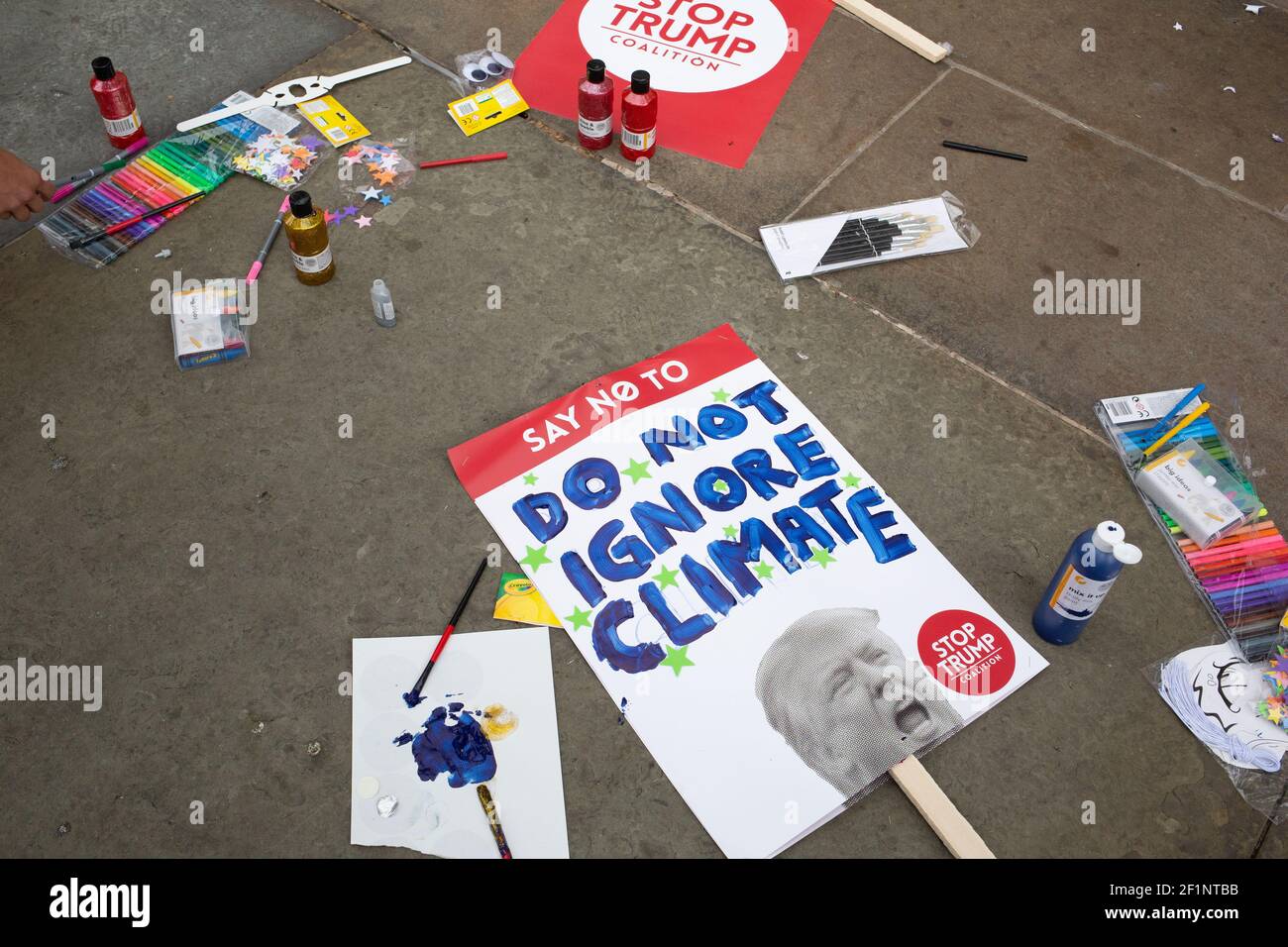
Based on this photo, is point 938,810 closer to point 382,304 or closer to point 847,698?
point 847,698

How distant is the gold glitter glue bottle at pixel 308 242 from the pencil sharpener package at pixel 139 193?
390mm

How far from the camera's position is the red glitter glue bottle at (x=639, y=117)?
251 cm

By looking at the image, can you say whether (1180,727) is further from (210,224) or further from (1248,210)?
(210,224)

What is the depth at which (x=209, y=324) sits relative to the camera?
7.42ft

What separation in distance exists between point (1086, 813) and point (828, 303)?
4.14ft

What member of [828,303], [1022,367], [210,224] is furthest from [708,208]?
[210,224]

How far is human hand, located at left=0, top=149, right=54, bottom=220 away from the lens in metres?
2.10

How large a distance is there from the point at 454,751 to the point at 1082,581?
45.0 inches

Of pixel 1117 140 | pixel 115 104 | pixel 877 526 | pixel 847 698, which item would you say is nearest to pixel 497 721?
pixel 847 698

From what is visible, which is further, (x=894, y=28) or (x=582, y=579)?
(x=894, y=28)

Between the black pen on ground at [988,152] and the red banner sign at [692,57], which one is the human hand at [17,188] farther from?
the black pen on ground at [988,152]

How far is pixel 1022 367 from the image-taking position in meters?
2.35

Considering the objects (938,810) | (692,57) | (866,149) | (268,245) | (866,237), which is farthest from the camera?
(692,57)

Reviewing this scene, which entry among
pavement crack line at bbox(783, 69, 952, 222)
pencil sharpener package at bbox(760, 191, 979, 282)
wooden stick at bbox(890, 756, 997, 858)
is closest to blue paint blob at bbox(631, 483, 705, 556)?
wooden stick at bbox(890, 756, 997, 858)
